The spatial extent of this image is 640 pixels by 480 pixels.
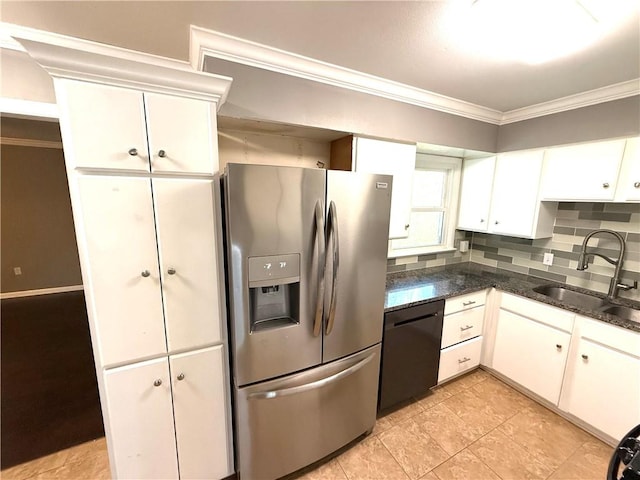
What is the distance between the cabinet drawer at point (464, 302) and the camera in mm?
2075

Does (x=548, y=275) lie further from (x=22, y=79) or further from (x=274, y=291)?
(x=22, y=79)

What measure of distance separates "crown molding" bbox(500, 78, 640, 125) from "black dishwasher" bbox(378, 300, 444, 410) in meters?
1.74

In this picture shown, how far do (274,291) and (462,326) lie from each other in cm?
170

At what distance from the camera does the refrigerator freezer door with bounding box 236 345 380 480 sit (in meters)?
1.36

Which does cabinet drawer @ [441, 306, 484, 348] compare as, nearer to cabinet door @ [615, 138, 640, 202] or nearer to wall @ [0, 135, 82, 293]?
cabinet door @ [615, 138, 640, 202]

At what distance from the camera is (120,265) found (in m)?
1.13

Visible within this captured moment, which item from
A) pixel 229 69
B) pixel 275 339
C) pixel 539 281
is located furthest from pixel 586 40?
pixel 275 339

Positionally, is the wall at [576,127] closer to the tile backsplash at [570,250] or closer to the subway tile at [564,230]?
the tile backsplash at [570,250]

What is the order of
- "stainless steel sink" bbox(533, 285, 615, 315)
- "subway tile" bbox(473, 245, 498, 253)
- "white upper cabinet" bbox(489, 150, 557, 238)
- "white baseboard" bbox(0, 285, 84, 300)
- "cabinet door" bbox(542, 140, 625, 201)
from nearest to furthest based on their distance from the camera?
"cabinet door" bbox(542, 140, 625, 201) < "stainless steel sink" bbox(533, 285, 615, 315) < "white upper cabinet" bbox(489, 150, 557, 238) < "subway tile" bbox(473, 245, 498, 253) < "white baseboard" bbox(0, 285, 84, 300)

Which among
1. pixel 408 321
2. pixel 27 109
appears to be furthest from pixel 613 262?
pixel 27 109

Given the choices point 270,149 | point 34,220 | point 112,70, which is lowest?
point 34,220

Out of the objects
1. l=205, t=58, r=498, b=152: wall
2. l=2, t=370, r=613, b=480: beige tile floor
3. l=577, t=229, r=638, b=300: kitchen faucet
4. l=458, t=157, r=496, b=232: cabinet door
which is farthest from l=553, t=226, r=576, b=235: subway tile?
l=2, t=370, r=613, b=480: beige tile floor

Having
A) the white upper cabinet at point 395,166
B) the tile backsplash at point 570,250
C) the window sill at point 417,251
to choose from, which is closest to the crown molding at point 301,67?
the white upper cabinet at point 395,166

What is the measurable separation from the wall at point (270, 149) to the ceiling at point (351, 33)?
52 centimetres
